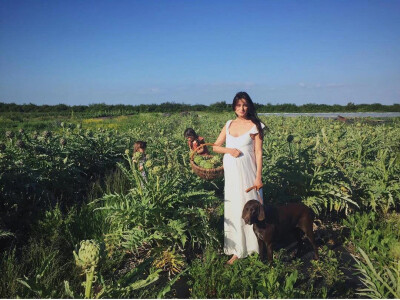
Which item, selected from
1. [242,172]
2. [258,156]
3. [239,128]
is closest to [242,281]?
[242,172]

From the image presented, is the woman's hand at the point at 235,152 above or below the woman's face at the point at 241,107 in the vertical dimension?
below

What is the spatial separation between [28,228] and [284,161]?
3.36 m

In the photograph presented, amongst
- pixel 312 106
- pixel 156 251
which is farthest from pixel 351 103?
pixel 156 251

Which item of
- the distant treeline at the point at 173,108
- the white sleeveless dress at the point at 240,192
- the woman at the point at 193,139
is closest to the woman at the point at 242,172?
the white sleeveless dress at the point at 240,192

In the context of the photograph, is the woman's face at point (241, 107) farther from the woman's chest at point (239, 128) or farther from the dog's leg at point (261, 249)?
the dog's leg at point (261, 249)

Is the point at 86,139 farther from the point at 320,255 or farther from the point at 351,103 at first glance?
the point at 351,103

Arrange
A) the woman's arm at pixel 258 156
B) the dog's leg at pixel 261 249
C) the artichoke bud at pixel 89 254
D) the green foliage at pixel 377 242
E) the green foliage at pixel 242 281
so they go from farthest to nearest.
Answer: the woman's arm at pixel 258 156 → the dog's leg at pixel 261 249 → the green foliage at pixel 377 242 → the green foliage at pixel 242 281 → the artichoke bud at pixel 89 254

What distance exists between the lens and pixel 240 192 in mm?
3119

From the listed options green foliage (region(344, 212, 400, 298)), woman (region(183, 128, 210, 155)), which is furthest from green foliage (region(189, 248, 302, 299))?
woman (region(183, 128, 210, 155))

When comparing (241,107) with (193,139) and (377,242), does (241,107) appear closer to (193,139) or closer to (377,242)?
(193,139)

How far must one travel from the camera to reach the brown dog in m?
2.77

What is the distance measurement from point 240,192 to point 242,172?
204 millimetres

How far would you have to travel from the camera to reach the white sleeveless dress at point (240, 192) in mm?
3115

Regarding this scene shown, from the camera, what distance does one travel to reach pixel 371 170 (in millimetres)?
4359
